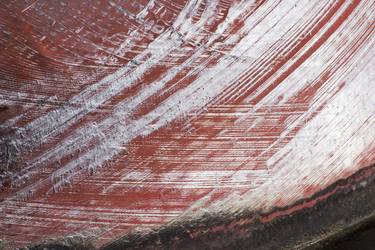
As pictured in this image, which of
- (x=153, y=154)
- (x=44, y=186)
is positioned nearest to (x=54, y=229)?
(x=44, y=186)

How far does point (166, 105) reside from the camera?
113 centimetres

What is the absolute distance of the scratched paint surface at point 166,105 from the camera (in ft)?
3.51

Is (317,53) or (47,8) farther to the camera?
(317,53)

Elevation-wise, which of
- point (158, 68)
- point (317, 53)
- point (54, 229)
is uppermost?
point (317, 53)

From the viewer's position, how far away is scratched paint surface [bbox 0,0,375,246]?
3.51ft

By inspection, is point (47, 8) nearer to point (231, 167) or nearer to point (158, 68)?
point (158, 68)

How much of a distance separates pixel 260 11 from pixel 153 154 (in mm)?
352

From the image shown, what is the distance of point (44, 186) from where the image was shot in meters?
1.16

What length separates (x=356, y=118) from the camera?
1.28 metres

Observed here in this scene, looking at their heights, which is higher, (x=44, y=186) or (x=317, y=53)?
(x=317, y=53)

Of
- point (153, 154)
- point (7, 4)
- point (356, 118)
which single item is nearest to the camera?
point (7, 4)

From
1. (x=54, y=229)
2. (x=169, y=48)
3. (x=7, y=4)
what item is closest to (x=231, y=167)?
(x=169, y=48)

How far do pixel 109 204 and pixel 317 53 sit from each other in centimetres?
53

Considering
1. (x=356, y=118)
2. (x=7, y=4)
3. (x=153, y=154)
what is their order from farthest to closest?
(x=356, y=118)
(x=153, y=154)
(x=7, y=4)
